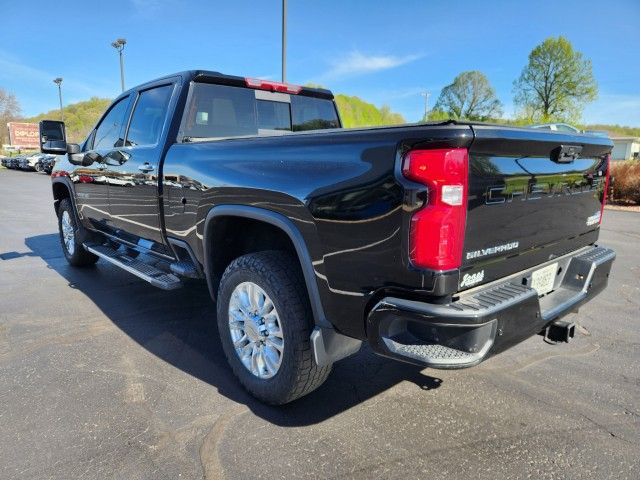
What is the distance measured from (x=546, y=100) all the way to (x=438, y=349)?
49.1 meters

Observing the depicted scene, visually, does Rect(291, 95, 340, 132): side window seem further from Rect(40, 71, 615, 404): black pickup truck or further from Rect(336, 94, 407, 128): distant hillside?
Rect(336, 94, 407, 128): distant hillside

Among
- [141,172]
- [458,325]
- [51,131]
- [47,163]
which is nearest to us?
[458,325]

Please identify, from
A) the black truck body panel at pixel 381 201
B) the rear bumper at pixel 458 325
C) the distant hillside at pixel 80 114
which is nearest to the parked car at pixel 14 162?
the black truck body panel at pixel 381 201

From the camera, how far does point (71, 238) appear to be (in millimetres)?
5758

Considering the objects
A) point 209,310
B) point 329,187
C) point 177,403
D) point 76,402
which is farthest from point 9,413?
point 329,187

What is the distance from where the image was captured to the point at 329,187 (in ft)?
7.02

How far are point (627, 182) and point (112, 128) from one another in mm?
14807

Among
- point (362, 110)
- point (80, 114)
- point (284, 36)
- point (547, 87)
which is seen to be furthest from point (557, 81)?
point (80, 114)

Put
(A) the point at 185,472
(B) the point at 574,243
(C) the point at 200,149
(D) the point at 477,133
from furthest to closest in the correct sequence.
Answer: (C) the point at 200,149 → (B) the point at 574,243 → (A) the point at 185,472 → (D) the point at 477,133

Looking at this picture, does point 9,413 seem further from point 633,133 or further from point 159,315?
point 633,133

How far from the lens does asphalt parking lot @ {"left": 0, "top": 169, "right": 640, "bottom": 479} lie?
220cm

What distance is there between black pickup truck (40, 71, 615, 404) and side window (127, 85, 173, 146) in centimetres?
4

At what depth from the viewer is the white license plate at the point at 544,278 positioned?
2.45 metres

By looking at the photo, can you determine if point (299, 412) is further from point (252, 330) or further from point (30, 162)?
point (30, 162)
